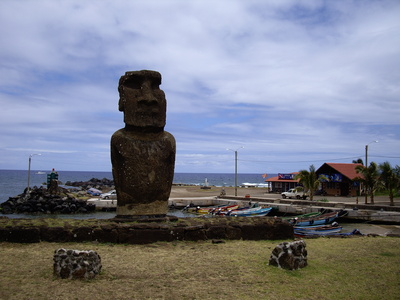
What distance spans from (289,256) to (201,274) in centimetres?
158

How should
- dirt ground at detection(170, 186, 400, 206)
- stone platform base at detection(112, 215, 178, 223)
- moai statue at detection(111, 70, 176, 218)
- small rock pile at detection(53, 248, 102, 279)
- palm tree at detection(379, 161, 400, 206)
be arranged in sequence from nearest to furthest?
small rock pile at detection(53, 248, 102, 279), stone platform base at detection(112, 215, 178, 223), moai statue at detection(111, 70, 176, 218), palm tree at detection(379, 161, 400, 206), dirt ground at detection(170, 186, 400, 206)

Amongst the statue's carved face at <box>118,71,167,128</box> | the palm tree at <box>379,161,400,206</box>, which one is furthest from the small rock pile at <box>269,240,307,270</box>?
the palm tree at <box>379,161,400,206</box>

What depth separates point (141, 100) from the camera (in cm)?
1093

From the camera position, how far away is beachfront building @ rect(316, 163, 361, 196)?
38.3 metres

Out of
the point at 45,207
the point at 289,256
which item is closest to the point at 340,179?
the point at 45,207

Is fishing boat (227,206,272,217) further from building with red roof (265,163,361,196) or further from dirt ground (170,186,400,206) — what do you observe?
building with red roof (265,163,361,196)

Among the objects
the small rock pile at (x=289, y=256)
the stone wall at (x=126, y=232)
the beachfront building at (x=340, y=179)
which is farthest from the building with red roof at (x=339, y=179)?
the small rock pile at (x=289, y=256)

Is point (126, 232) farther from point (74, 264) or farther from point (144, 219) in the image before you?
point (74, 264)

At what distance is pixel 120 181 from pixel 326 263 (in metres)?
5.76

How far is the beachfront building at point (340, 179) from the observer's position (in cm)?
3828

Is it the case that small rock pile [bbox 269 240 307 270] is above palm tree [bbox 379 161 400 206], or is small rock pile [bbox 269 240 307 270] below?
below

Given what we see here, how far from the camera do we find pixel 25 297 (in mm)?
5312

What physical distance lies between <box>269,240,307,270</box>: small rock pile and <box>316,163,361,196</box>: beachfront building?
3252 centimetres

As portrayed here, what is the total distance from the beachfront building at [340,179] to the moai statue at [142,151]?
30216 mm
